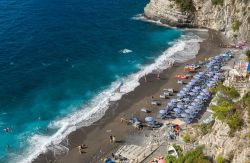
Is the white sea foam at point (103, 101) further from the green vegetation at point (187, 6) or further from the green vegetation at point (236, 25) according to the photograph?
the green vegetation at point (236, 25)

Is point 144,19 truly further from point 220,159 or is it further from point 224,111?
point 220,159

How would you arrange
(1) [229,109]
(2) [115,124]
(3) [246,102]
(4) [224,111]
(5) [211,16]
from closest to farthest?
(3) [246,102]
(1) [229,109]
(4) [224,111]
(2) [115,124]
(5) [211,16]

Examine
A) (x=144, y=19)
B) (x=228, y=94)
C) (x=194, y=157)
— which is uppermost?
(x=228, y=94)

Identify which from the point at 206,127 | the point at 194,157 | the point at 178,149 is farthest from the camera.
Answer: the point at 206,127

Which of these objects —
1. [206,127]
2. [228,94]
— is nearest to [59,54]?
[206,127]

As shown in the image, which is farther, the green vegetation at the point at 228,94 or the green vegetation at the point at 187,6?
the green vegetation at the point at 187,6

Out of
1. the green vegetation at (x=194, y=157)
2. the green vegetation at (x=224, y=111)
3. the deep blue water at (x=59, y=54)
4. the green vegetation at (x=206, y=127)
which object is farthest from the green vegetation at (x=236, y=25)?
the green vegetation at (x=194, y=157)

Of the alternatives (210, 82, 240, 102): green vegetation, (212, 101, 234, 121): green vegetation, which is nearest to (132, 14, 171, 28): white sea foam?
(210, 82, 240, 102): green vegetation
